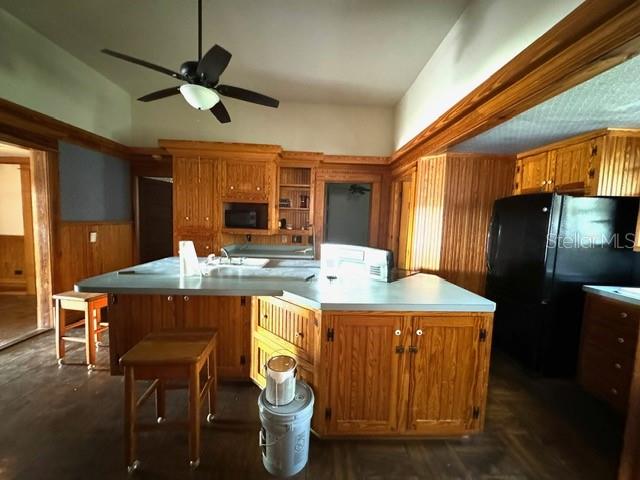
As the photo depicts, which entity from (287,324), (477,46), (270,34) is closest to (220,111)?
(270,34)

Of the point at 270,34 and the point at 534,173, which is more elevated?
the point at 270,34

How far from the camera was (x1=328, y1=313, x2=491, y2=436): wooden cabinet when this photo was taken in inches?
58.1

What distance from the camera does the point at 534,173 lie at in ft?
8.41

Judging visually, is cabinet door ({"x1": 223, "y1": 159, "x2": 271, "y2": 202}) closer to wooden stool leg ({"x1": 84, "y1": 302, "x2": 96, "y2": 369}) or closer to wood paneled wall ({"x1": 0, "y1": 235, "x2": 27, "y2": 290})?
wooden stool leg ({"x1": 84, "y1": 302, "x2": 96, "y2": 369})

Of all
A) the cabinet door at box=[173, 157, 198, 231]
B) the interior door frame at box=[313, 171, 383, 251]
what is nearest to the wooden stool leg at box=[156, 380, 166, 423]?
the cabinet door at box=[173, 157, 198, 231]

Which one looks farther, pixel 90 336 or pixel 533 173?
pixel 533 173

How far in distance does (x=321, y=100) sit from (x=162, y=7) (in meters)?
2.15

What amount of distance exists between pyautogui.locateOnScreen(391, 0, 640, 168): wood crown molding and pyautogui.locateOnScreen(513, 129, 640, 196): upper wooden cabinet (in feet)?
3.12

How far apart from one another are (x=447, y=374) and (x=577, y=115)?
1914mm

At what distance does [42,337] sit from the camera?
2.76 meters

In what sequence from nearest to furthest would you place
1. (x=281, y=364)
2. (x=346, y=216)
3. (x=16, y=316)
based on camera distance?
(x=281, y=364) < (x=16, y=316) < (x=346, y=216)

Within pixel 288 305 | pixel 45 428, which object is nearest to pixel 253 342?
pixel 288 305

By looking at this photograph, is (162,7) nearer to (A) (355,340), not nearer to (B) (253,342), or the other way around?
(B) (253,342)

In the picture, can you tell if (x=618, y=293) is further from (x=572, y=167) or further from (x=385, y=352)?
(x=385, y=352)
